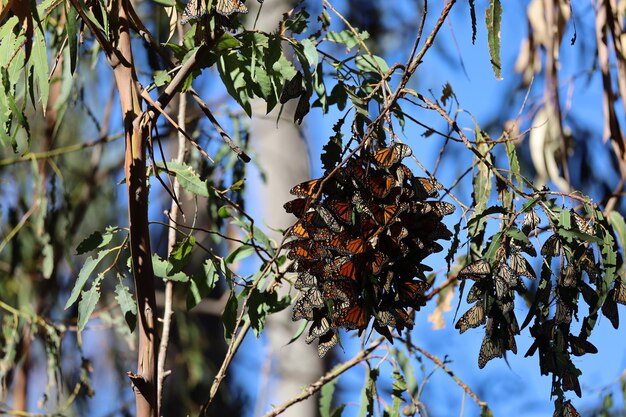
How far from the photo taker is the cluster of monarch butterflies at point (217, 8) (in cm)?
99

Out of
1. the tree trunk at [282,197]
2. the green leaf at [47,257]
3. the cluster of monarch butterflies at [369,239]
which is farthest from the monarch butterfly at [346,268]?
the tree trunk at [282,197]

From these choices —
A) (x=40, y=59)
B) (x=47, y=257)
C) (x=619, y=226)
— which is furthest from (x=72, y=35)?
(x=47, y=257)

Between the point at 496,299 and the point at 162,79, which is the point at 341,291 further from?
the point at 162,79

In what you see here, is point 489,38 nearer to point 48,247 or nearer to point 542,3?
point 542,3

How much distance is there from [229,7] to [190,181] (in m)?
0.28

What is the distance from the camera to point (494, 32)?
1.00m

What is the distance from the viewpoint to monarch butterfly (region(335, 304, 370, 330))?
100cm

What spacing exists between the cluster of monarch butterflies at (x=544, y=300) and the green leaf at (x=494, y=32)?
149 millimetres

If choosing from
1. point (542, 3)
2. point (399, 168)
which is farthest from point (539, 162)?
point (399, 168)

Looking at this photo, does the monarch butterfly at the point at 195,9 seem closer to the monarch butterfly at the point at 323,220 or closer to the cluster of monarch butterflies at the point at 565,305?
the monarch butterfly at the point at 323,220

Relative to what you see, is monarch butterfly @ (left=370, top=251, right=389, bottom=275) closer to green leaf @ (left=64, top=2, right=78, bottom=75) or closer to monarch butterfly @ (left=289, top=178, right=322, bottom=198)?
monarch butterfly @ (left=289, top=178, right=322, bottom=198)

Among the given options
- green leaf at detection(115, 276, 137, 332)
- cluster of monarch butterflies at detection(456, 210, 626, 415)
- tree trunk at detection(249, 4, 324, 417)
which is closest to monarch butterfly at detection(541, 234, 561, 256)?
cluster of monarch butterflies at detection(456, 210, 626, 415)

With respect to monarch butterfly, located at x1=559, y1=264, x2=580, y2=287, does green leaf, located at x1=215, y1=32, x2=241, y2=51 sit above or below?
above

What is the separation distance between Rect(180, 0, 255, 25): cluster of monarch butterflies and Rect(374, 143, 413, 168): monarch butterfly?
0.19m
